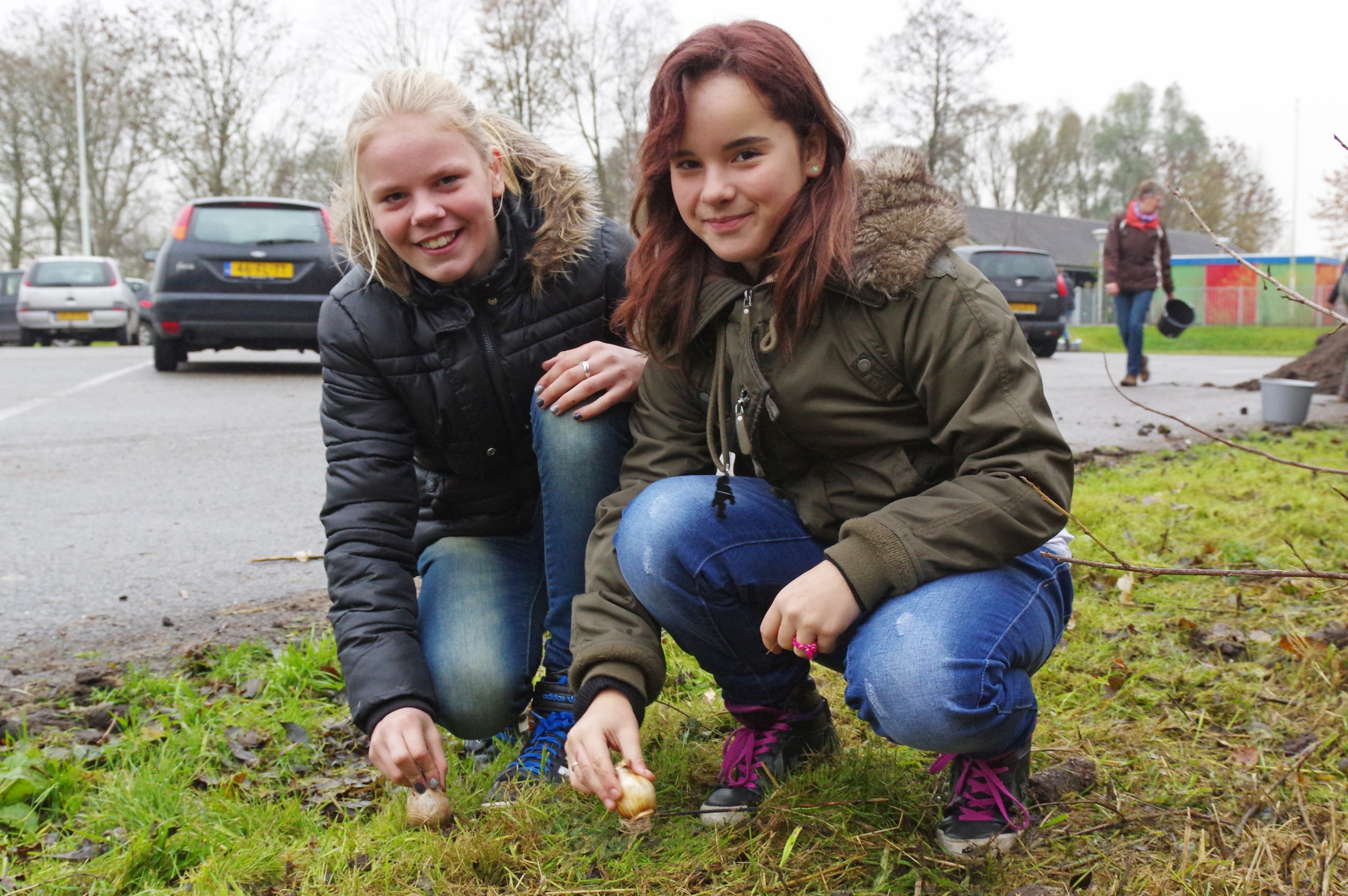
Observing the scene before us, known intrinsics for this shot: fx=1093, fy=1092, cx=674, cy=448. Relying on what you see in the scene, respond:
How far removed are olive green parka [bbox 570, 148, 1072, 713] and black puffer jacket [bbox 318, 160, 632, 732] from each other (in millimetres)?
401

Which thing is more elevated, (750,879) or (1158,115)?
(1158,115)

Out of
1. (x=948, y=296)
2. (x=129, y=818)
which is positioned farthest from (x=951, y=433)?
(x=129, y=818)

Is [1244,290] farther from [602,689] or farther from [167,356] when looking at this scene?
[602,689]

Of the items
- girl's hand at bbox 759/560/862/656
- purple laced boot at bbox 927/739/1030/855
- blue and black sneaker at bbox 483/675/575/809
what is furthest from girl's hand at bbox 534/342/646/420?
purple laced boot at bbox 927/739/1030/855

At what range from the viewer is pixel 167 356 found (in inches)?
393

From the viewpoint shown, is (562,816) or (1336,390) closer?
(562,816)

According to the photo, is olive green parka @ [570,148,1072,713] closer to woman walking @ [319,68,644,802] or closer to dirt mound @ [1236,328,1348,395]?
woman walking @ [319,68,644,802]

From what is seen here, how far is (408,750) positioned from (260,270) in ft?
26.1

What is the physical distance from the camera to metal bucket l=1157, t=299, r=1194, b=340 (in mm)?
6836

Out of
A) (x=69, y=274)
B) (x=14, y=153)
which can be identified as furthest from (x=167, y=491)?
(x=14, y=153)

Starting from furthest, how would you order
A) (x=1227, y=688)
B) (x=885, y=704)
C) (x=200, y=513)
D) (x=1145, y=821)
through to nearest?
(x=200, y=513) → (x=1227, y=688) → (x=1145, y=821) → (x=885, y=704)

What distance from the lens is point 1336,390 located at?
28.3 feet

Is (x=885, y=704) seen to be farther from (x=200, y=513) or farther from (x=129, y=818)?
(x=200, y=513)

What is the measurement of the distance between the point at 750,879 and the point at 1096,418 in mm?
6407
